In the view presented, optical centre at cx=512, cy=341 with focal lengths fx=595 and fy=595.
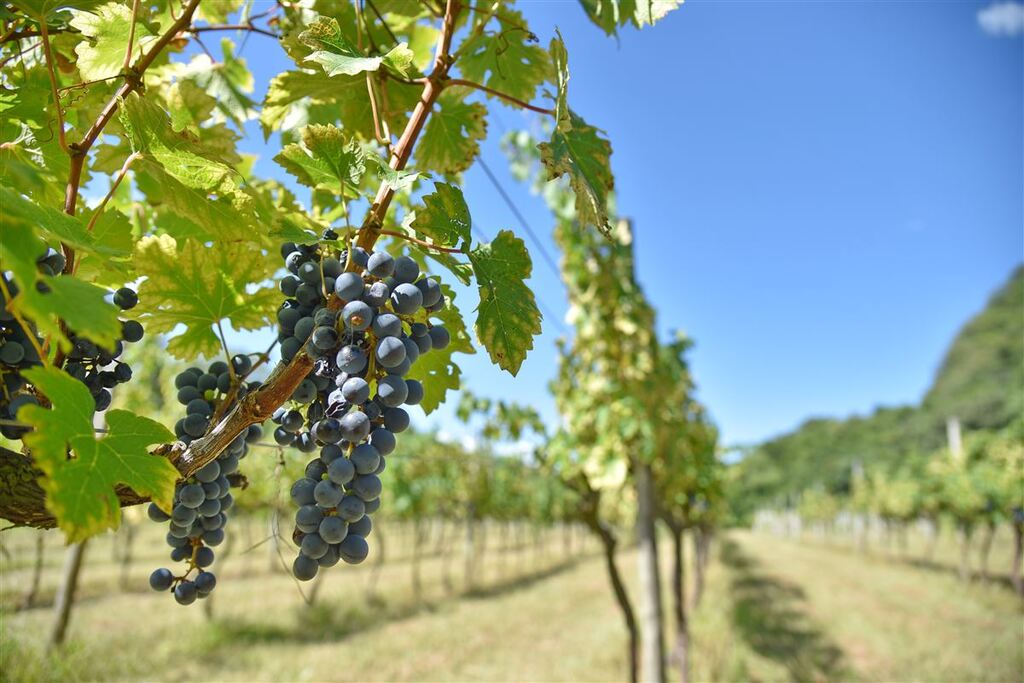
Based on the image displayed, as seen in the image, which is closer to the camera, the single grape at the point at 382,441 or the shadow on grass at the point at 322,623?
the single grape at the point at 382,441

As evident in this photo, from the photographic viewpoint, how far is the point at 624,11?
60.6 inches

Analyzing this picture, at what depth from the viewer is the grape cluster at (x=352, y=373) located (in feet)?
3.28

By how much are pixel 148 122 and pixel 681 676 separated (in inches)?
438

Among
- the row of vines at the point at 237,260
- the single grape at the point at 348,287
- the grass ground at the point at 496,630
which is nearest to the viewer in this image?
the row of vines at the point at 237,260

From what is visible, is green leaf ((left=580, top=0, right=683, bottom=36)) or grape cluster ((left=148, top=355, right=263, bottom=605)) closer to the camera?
grape cluster ((left=148, top=355, right=263, bottom=605))

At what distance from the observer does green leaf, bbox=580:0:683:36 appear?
1467mm

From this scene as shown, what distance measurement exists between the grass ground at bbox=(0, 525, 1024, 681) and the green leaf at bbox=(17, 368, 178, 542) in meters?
2.10

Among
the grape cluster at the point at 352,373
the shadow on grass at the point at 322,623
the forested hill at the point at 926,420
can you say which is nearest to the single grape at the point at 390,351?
the grape cluster at the point at 352,373

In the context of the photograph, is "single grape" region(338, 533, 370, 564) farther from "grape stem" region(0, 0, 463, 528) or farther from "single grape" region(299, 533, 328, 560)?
"grape stem" region(0, 0, 463, 528)

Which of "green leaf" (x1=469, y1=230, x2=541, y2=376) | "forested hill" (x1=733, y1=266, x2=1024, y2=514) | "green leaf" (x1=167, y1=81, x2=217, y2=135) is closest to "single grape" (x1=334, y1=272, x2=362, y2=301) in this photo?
"green leaf" (x1=469, y1=230, x2=541, y2=376)

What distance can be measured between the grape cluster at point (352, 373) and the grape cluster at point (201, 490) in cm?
20

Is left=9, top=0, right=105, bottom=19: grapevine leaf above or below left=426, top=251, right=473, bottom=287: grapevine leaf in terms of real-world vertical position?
above

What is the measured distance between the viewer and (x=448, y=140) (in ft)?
5.71

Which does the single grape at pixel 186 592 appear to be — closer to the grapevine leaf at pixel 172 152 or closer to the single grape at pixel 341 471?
the single grape at pixel 341 471
